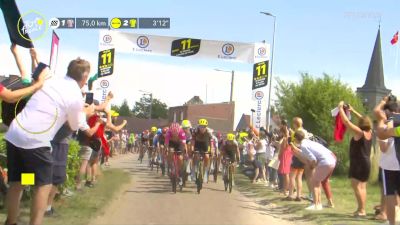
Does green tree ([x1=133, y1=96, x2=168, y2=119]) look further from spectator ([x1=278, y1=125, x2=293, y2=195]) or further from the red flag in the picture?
spectator ([x1=278, y1=125, x2=293, y2=195])

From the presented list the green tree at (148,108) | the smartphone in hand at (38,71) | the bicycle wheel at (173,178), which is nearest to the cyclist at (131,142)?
the bicycle wheel at (173,178)

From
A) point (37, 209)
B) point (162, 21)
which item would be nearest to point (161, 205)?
point (37, 209)

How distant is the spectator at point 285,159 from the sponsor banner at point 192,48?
22.9ft

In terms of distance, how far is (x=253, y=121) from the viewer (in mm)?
20500

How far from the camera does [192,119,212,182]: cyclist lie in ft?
46.7

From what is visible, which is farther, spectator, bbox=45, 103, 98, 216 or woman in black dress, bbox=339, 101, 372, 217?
woman in black dress, bbox=339, 101, 372, 217

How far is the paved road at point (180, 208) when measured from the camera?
29.4 ft

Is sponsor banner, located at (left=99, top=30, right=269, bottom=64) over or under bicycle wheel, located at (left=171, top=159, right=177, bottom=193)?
over

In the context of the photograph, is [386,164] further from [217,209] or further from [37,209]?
[37,209]

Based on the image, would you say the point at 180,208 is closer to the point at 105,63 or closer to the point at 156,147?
the point at 105,63

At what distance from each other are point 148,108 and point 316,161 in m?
138

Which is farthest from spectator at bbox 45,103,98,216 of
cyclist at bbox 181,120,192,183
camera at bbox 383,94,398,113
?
cyclist at bbox 181,120,192,183

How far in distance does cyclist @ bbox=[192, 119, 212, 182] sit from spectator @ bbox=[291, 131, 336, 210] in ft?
10.7

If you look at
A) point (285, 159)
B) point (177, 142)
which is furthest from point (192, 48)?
point (285, 159)
